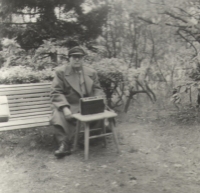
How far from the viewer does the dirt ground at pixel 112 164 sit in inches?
146

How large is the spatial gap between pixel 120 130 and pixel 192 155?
168 cm

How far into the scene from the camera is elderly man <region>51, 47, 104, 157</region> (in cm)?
480

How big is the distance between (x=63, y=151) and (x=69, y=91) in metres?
1.09

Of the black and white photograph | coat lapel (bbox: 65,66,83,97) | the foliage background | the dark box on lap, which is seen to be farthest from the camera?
the foliage background

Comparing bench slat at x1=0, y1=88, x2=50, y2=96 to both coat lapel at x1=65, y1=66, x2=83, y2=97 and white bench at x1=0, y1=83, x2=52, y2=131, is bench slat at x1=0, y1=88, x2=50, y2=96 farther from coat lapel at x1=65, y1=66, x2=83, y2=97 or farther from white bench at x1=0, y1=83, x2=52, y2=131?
coat lapel at x1=65, y1=66, x2=83, y2=97

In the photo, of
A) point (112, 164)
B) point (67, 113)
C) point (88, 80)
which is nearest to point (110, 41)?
point (88, 80)

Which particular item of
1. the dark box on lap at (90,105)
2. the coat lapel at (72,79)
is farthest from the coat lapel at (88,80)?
the dark box on lap at (90,105)

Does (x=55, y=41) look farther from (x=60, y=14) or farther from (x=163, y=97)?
(x=163, y=97)

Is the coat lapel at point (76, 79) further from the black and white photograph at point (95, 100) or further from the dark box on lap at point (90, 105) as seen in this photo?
the dark box on lap at point (90, 105)

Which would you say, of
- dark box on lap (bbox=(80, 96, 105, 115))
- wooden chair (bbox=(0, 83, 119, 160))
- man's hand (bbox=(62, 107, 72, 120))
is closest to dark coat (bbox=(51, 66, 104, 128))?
man's hand (bbox=(62, 107, 72, 120))

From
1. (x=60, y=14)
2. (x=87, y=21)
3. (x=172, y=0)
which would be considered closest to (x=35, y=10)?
(x=60, y=14)

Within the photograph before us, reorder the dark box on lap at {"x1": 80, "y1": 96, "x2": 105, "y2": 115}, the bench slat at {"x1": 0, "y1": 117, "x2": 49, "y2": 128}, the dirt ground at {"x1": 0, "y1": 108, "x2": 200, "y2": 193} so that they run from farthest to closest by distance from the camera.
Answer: the bench slat at {"x1": 0, "y1": 117, "x2": 49, "y2": 128}
the dark box on lap at {"x1": 80, "y1": 96, "x2": 105, "y2": 115}
the dirt ground at {"x1": 0, "y1": 108, "x2": 200, "y2": 193}

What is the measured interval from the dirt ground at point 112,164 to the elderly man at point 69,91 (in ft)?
1.13

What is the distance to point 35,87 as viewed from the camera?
18.0ft
